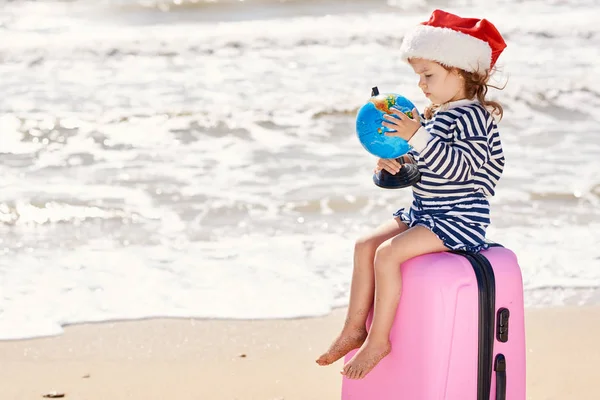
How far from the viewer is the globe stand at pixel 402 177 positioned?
290 cm

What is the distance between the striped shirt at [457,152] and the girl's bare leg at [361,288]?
17cm

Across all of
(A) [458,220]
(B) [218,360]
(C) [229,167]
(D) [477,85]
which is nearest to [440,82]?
(D) [477,85]

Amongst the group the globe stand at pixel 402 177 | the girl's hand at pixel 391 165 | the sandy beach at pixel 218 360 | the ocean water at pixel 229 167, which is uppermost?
the girl's hand at pixel 391 165

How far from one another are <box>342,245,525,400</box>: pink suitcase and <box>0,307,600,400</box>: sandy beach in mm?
732

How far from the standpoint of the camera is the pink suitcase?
9.48 ft

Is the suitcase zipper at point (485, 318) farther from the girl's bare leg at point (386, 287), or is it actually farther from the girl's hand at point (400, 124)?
the girl's hand at point (400, 124)

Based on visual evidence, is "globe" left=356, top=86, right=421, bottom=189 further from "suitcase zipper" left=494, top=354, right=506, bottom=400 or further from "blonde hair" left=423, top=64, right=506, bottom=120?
"suitcase zipper" left=494, top=354, right=506, bottom=400

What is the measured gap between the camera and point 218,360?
398cm

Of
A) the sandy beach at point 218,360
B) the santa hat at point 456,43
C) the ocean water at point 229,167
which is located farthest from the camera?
the ocean water at point 229,167

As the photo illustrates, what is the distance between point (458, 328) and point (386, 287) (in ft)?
0.81

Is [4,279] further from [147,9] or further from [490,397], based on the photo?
[147,9]

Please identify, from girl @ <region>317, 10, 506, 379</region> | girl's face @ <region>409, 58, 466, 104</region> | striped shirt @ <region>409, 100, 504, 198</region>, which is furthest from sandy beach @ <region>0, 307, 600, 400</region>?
girl's face @ <region>409, 58, 466, 104</region>

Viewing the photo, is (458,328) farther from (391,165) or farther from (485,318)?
(391,165)

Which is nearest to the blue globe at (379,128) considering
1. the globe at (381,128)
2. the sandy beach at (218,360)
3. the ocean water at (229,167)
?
A: the globe at (381,128)
